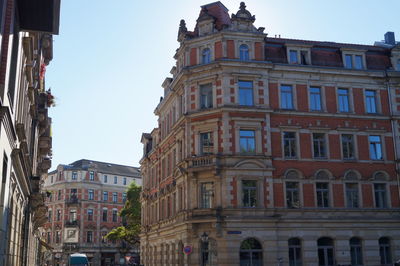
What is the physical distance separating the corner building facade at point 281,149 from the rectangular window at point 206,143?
0.09 metres

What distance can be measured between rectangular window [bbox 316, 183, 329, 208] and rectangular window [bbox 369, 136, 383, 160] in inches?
179

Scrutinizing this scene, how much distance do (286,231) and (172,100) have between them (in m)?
15.5

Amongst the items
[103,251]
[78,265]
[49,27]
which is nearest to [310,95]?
[49,27]

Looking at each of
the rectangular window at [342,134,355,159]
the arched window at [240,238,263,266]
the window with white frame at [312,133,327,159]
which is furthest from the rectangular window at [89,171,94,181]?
the rectangular window at [342,134,355,159]

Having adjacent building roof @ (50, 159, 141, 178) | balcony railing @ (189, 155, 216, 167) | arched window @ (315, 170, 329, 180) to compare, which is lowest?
arched window @ (315, 170, 329, 180)

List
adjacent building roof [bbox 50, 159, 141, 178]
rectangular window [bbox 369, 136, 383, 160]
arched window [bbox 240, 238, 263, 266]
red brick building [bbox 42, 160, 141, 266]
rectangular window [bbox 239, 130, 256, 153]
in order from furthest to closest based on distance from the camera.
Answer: adjacent building roof [bbox 50, 159, 141, 178] → red brick building [bbox 42, 160, 141, 266] → rectangular window [bbox 369, 136, 383, 160] → rectangular window [bbox 239, 130, 256, 153] → arched window [bbox 240, 238, 263, 266]

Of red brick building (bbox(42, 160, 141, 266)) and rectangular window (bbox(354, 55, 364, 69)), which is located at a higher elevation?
rectangular window (bbox(354, 55, 364, 69))

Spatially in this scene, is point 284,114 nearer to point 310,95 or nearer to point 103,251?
point 310,95

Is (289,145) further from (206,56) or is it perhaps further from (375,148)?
(206,56)

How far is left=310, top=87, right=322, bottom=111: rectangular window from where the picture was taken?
35906 millimetres

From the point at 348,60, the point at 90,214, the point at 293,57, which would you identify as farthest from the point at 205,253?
the point at 90,214

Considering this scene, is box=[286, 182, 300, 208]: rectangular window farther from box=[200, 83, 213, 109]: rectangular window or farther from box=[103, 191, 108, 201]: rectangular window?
box=[103, 191, 108, 201]: rectangular window

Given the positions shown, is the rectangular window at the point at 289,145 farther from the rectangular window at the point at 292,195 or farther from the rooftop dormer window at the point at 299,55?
the rooftop dormer window at the point at 299,55

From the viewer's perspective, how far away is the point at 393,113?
37031mm
